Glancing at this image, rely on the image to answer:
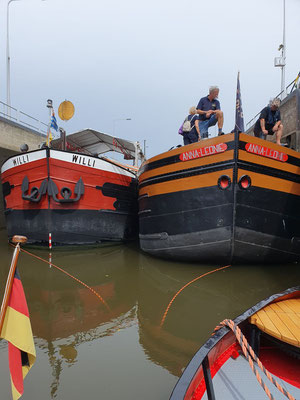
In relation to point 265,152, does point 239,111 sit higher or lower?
higher

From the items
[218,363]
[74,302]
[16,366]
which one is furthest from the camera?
[74,302]

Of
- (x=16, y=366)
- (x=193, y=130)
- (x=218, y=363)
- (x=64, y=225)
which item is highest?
(x=193, y=130)

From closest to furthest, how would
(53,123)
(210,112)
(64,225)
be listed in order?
(210,112) < (64,225) < (53,123)

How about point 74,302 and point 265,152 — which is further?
point 265,152

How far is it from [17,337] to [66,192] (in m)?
5.55

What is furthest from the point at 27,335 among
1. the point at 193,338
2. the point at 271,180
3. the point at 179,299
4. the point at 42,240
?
the point at 42,240

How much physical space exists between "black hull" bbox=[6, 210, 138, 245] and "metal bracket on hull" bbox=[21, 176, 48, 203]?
355 mm

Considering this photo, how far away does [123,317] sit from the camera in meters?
3.27

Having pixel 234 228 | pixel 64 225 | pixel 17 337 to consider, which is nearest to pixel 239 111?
pixel 234 228

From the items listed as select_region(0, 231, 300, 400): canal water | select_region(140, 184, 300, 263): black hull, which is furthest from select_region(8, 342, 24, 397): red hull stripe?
select_region(140, 184, 300, 263): black hull

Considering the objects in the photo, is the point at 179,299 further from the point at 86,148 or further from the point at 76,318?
the point at 86,148

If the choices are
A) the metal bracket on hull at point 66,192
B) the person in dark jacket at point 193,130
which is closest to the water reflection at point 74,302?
the metal bracket on hull at point 66,192

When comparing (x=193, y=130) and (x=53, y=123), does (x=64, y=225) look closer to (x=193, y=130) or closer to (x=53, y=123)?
(x=53, y=123)

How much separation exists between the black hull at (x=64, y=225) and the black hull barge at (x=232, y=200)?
252cm
